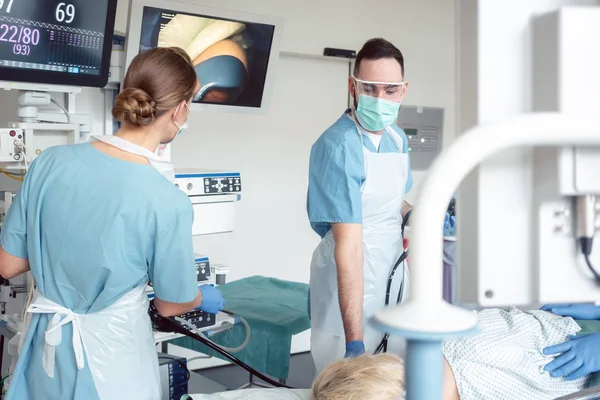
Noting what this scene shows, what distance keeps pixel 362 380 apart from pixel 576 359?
0.72 metres

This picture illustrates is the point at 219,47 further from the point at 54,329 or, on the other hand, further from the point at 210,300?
the point at 54,329

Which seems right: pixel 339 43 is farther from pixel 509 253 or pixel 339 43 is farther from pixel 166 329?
pixel 509 253

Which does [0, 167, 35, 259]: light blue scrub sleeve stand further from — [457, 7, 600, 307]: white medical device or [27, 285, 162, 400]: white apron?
[457, 7, 600, 307]: white medical device

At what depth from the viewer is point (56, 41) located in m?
2.44

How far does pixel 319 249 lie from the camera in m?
2.28

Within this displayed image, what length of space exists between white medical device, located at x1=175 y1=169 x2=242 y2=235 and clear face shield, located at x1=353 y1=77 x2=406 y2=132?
0.79 meters

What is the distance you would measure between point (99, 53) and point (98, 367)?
1183 mm

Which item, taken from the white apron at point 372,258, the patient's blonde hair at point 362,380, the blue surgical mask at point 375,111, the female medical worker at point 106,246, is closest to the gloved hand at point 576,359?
the white apron at point 372,258

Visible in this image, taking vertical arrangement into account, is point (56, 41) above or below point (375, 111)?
above

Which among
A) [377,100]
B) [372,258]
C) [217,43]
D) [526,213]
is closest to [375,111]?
[377,100]

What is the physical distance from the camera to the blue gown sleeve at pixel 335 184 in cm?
202

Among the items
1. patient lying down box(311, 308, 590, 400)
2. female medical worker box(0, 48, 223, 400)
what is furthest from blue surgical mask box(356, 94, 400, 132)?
patient lying down box(311, 308, 590, 400)

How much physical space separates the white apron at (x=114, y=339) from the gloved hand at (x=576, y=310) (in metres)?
1.29

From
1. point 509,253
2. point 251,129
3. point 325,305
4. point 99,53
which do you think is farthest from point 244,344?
point 509,253
